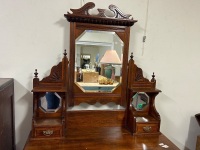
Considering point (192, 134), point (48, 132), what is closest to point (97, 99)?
point (48, 132)

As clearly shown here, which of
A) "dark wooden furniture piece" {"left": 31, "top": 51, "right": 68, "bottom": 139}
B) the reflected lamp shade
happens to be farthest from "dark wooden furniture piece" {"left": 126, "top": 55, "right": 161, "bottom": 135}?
"dark wooden furniture piece" {"left": 31, "top": 51, "right": 68, "bottom": 139}

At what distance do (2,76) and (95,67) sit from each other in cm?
66

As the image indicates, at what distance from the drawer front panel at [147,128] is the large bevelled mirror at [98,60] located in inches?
13.2

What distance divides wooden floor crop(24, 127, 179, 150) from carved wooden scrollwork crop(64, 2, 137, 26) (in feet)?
2.55

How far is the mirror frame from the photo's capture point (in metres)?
1.23

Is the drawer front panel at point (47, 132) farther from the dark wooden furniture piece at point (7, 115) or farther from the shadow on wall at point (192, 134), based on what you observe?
the shadow on wall at point (192, 134)

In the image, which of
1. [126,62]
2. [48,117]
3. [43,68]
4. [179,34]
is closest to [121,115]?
[126,62]

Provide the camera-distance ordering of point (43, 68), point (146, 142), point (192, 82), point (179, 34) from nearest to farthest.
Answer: point (146, 142) < point (43, 68) < point (179, 34) < point (192, 82)

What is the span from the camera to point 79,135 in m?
1.23

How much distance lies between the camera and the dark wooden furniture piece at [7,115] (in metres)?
1.05

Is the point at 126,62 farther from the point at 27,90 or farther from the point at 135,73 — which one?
the point at 27,90

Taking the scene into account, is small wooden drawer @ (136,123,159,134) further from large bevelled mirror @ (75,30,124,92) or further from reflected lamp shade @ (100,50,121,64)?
reflected lamp shade @ (100,50,121,64)

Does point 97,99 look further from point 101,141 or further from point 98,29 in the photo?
point 98,29

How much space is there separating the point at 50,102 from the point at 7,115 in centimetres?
28
